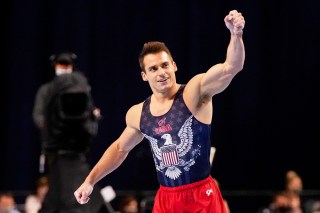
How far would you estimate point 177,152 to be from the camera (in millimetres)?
4051

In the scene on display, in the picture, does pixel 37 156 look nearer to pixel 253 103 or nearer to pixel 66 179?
pixel 253 103

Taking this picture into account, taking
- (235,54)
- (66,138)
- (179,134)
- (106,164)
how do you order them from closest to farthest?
(235,54) < (179,134) < (106,164) < (66,138)

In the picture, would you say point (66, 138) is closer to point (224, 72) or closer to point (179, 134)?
point (179, 134)

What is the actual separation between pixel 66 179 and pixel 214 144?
456cm

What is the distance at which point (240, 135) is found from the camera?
31.9 ft

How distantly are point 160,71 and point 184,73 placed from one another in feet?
17.8

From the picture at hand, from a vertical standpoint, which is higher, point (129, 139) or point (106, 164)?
point (129, 139)

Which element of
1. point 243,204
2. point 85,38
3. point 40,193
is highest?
point 85,38

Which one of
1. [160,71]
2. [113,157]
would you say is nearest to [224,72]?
[160,71]

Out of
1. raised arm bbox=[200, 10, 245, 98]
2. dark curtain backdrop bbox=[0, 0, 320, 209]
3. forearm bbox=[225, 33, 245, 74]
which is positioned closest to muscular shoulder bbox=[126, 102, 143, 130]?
raised arm bbox=[200, 10, 245, 98]

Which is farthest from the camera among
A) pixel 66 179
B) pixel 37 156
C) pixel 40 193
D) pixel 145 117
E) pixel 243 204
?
pixel 37 156

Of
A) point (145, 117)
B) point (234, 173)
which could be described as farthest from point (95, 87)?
point (145, 117)

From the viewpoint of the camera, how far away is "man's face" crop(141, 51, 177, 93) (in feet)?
13.4

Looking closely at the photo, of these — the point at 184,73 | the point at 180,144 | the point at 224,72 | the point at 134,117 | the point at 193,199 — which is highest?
the point at 224,72
